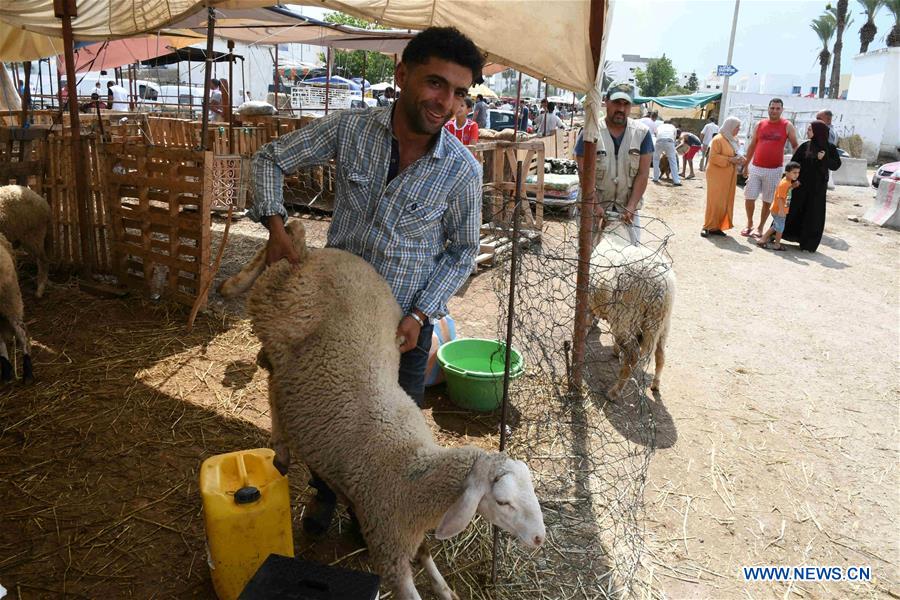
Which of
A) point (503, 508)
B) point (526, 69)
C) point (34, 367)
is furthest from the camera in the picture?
point (34, 367)

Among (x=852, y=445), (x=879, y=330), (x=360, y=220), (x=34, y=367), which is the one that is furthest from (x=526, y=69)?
(x=879, y=330)

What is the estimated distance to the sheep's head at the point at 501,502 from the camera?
1908 mm

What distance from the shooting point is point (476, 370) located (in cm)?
455

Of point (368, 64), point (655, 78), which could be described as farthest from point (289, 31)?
point (655, 78)

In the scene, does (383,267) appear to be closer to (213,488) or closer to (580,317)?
(213,488)

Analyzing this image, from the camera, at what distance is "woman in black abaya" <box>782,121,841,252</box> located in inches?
374

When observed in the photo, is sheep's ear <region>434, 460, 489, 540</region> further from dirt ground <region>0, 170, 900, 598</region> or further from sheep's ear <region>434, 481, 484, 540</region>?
dirt ground <region>0, 170, 900, 598</region>

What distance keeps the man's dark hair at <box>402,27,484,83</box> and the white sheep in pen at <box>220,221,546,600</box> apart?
814 mm

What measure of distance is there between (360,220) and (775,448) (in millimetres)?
3408

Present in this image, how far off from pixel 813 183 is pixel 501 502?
978 cm

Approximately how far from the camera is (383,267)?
247cm

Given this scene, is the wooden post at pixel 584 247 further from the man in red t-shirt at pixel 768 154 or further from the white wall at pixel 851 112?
the white wall at pixel 851 112

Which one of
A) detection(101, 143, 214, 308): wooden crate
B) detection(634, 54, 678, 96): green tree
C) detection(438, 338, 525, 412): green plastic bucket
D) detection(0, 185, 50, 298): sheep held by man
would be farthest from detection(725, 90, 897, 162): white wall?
detection(634, 54, 678, 96): green tree

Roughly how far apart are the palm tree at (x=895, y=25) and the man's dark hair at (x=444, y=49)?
54.1 meters
